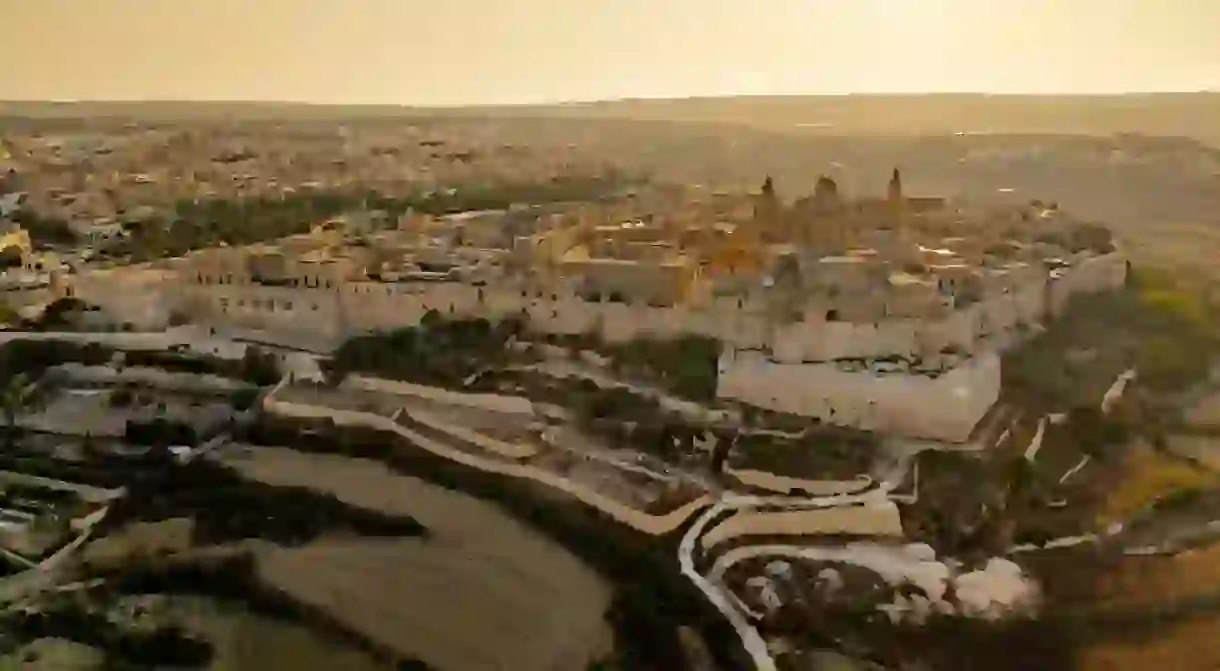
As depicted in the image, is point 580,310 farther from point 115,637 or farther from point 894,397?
point 115,637

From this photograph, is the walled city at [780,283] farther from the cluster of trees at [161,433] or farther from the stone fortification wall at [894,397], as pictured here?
the cluster of trees at [161,433]

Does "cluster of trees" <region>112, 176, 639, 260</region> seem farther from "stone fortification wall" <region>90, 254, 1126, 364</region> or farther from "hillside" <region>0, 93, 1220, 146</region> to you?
"hillside" <region>0, 93, 1220, 146</region>

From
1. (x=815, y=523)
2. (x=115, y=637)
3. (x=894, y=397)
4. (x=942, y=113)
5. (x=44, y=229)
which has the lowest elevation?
(x=115, y=637)

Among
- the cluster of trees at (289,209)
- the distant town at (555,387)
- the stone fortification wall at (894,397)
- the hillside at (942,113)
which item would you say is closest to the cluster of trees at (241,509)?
the distant town at (555,387)

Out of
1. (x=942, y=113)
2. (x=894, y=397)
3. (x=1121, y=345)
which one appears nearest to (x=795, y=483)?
(x=894, y=397)

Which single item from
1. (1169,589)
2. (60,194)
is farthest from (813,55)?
(60,194)

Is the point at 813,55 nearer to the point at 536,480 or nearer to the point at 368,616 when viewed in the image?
the point at 536,480
